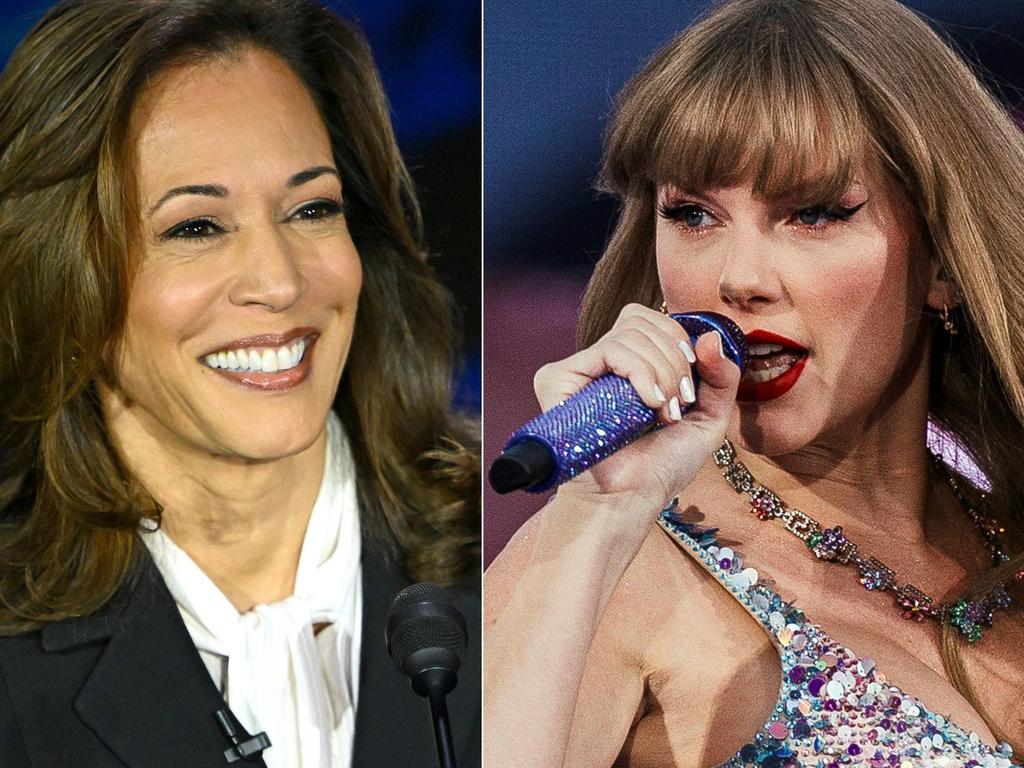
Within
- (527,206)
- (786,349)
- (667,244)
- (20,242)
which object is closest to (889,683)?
(786,349)

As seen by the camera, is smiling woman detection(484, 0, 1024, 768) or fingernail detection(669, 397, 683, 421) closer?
fingernail detection(669, 397, 683, 421)

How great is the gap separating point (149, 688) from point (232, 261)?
60 centimetres

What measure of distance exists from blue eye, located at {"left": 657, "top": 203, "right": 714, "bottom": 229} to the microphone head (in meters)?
0.61

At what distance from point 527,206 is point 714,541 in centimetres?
55

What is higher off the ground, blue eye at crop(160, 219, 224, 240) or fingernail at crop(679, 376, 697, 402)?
blue eye at crop(160, 219, 224, 240)

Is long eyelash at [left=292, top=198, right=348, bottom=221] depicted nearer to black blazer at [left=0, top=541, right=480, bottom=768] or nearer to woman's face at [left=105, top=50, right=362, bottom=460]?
woman's face at [left=105, top=50, right=362, bottom=460]

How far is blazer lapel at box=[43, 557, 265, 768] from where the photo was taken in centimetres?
190

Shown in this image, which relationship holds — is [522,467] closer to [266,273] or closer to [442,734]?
[442,734]

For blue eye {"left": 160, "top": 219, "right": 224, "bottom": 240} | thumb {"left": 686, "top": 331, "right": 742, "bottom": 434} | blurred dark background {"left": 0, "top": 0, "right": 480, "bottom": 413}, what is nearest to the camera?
thumb {"left": 686, "top": 331, "right": 742, "bottom": 434}

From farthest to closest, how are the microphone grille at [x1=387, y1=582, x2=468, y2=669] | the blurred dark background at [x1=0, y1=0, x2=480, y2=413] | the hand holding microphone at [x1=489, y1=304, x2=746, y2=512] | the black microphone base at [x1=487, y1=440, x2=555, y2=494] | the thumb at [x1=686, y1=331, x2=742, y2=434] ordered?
the blurred dark background at [x1=0, y1=0, x2=480, y2=413]
the thumb at [x1=686, y1=331, x2=742, y2=434]
the microphone grille at [x1=387, y1=582, x2=468, y2=669]
the hand holding microphone at [x1=489, y1=304, x2=746, y2=512]
the black microphone base at [x1=487, y1=440, x2=555, y2=494]

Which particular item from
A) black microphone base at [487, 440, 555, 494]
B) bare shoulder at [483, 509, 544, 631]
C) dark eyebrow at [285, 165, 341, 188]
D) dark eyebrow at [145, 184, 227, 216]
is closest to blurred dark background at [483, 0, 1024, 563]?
bare shoulder at [483, 509, 544, 631]

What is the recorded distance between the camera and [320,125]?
2037 millimetres

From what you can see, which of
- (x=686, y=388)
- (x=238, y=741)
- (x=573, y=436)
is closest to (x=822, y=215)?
(x=686, y=388)

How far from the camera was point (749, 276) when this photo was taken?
75.1 inches
